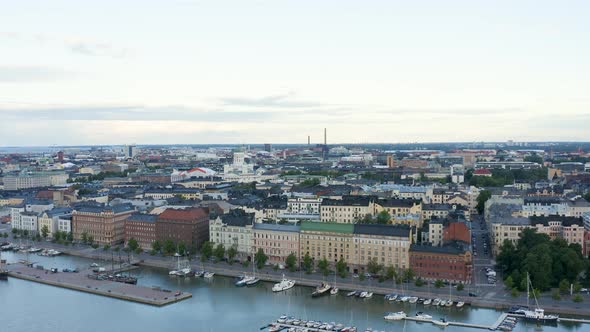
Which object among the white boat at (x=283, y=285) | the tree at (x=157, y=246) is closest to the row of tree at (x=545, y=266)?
the white boat at (x=283, y=285)

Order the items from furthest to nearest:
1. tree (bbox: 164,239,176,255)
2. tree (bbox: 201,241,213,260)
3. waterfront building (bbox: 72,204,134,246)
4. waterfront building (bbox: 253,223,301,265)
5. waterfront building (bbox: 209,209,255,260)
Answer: waterfront building (bbox: 72,204,134,246)
tree (bbox: 164,239,176,255)
waterfront building (bbox: 209,209,255,260)
tree (bbox: 201,241,213,260)
waterfront building (bbox: 253,223,301,265)

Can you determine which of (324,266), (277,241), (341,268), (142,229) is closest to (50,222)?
(142,229)

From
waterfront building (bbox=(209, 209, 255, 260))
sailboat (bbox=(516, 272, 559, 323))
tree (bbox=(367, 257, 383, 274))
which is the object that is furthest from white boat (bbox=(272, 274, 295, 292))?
sailboat (bbox=(516, 272, 559, 323))

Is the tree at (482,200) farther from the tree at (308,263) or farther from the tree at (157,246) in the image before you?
the tree at (157,246)

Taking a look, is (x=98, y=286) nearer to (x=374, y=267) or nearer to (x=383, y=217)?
(x=374, y=267)

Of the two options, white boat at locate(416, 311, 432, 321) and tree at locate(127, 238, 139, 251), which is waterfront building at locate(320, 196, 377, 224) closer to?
tree at locate(127, 238, 139, 251)

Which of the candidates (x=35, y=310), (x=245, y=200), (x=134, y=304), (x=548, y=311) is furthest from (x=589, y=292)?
(x=245, y=200)
